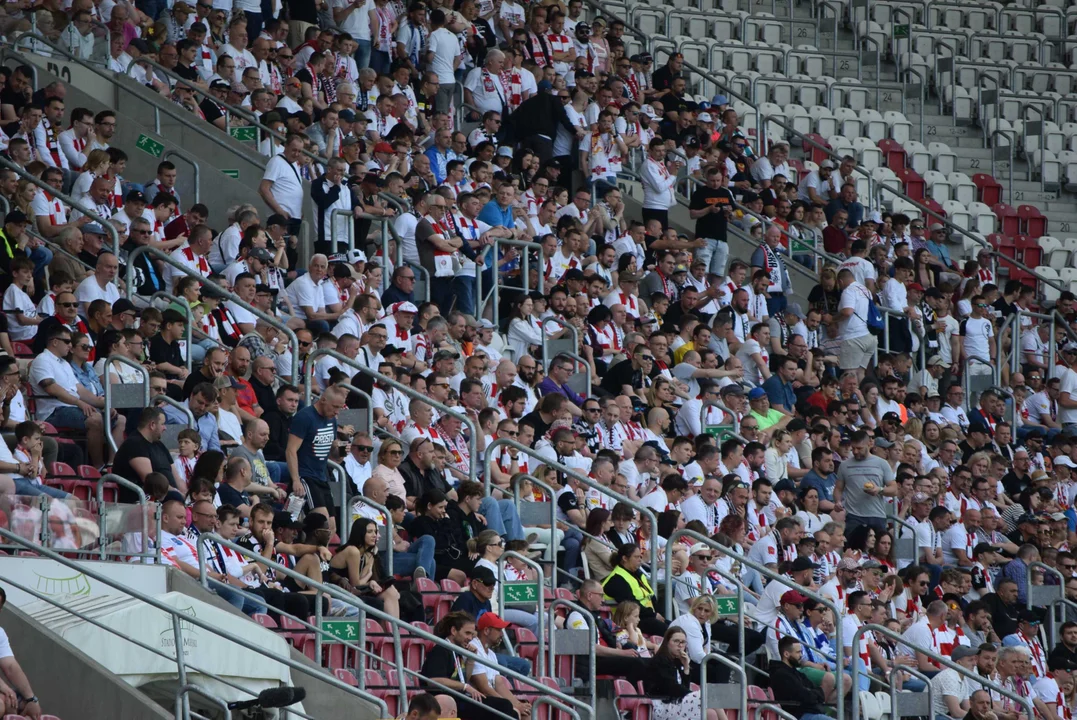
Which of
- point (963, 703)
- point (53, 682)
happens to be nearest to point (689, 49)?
point (963, 703)

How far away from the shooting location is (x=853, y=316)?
2028 cm

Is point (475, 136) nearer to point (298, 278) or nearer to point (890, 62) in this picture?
point (298, 278)

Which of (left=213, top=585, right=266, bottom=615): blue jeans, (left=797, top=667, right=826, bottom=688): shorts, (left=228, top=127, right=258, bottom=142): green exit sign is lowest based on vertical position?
(left=797, top=667, right=826, bottom=688): shorts

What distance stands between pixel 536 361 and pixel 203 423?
4.15 meters

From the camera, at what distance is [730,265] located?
20.4 m

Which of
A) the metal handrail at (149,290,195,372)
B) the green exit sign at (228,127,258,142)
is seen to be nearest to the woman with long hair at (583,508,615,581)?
the metal handrail at (149,290,195,372)

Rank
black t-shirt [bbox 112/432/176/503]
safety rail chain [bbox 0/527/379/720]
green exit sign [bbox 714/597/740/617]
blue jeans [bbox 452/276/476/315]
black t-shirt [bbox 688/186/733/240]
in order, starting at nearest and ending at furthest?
safety rail chain [bbox 0/527/379/720]
black t-shirt [bbox 112/432/176/503]
green exit sign [bbox 714/597/740/617]
blue jeans [bbox 452/276/476/315]
black t-shirt [bbox 688/186/733/240]

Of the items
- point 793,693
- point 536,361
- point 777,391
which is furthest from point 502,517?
point 777,391

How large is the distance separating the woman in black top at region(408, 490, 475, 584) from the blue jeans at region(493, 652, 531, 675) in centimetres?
94

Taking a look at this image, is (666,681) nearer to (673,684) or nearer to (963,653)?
(673,684)

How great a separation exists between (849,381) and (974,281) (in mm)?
3004

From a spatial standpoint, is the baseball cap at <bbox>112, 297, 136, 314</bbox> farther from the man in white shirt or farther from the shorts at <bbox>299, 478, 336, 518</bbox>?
the man in white shirt

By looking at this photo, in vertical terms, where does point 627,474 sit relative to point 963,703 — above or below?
above

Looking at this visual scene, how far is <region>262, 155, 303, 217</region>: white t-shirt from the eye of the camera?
17.5m
